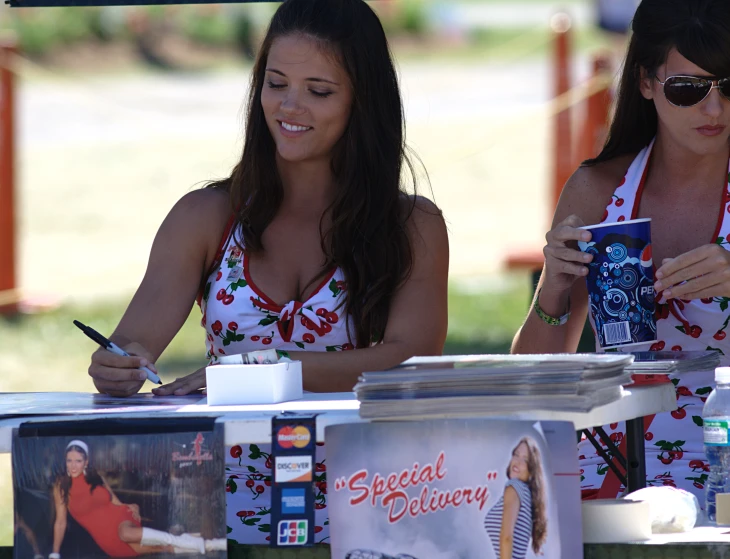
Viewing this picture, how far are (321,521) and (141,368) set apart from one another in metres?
0.44

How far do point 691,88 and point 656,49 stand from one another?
0.59 feet

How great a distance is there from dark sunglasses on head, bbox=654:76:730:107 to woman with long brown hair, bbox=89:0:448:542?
0.62m

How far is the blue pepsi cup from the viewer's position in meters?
2.19

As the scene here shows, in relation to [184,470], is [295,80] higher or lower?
higher

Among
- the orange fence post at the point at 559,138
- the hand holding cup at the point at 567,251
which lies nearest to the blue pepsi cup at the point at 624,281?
the hand holding cup at the point at 567,251

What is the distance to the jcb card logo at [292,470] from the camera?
174cm

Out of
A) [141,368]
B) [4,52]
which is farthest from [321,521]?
[4,52]

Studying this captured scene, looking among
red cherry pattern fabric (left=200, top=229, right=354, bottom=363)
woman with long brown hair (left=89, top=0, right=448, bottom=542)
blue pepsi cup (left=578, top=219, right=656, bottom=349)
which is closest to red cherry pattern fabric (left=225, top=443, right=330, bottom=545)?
woman with long brown hair (left=89, top=0, right=448, bottom=542)

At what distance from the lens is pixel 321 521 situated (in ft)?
7.89

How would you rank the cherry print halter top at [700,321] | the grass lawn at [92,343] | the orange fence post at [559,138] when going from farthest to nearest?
the orange fence post at [559,138], the grass lawn at [92,343], the cherry print halter top at [700,321]

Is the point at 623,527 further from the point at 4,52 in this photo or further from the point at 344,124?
the point at 4,52

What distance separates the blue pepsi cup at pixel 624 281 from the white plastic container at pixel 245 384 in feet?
1.91

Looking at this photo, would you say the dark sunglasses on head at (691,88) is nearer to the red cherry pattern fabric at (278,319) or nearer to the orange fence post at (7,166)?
the red cherry pattern fabric at (278,319)

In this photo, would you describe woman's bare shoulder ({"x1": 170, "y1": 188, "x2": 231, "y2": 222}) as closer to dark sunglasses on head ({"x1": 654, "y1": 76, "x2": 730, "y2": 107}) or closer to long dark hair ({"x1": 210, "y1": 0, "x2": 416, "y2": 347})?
long dark hair ({"x1": 210, "y1": 0, "x2": 416, "y2": 347})
